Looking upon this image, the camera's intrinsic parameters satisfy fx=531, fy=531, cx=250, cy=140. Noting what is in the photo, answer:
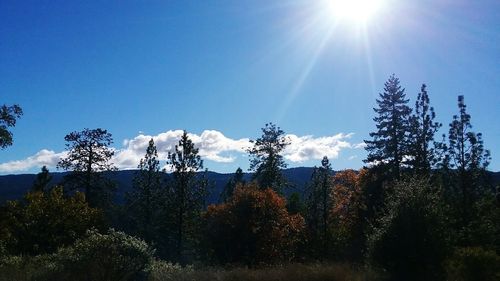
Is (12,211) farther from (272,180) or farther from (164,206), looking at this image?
(272,180)

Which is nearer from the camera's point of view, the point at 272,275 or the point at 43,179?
the point at 272,275

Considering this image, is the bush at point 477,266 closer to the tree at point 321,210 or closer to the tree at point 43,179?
the tree at point 321,210

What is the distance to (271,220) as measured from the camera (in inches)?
1340

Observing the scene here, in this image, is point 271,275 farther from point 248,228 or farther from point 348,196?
point 348,196

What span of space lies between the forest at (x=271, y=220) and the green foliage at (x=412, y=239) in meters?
0.04

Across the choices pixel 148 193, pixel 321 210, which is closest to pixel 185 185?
pixel 148 193

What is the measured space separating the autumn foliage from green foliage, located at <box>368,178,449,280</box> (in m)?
12.2

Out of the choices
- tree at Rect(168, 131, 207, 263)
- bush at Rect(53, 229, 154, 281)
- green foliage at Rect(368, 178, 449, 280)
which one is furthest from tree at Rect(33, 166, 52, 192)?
green foliage at Rect(368, 178, 449, 280)

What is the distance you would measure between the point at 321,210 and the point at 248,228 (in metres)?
33.6

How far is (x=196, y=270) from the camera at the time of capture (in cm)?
1797

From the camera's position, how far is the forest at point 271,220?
55.9 feet

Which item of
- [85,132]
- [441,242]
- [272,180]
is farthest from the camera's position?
[272,180]

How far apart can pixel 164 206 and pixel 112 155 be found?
1058cm

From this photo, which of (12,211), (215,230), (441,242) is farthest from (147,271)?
(12,211)
